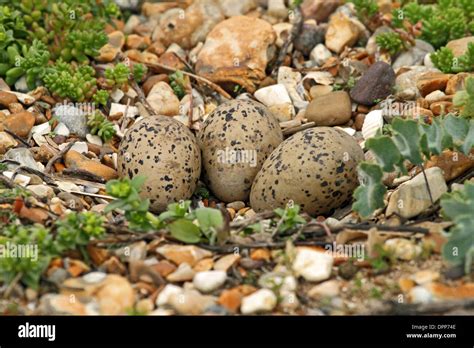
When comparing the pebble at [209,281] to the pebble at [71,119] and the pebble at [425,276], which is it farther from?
the pebble at [71,119]

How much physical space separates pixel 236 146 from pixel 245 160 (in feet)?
0.34

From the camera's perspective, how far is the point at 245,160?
5.52 meters

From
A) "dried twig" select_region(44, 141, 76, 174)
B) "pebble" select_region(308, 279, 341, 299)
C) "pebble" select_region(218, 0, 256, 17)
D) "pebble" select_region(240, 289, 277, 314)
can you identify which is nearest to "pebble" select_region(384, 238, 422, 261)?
"pebble" select_region(308, 279, 341, 299)

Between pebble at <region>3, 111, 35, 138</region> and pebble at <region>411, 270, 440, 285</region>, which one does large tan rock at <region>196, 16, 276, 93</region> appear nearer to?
pebble at <region>3, 111, 35, 138</region>

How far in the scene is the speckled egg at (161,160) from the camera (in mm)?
5336

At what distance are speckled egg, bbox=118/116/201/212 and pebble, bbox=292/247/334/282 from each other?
48.2 inches

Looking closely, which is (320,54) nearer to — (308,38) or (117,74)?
(308,38)

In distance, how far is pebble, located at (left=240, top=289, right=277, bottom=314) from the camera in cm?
410

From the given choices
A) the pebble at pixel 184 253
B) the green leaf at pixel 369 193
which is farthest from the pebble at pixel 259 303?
the green leaf at pixel 369 193

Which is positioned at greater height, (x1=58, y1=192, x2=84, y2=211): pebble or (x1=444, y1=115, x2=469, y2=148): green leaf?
(x1=444, y1=115, x2=469, y2=148): green leaf

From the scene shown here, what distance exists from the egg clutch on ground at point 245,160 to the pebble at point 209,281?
1069 mm

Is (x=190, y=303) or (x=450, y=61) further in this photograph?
(x=450, y=61)

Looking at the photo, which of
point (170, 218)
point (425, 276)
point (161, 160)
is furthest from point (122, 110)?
point (425, 276)
